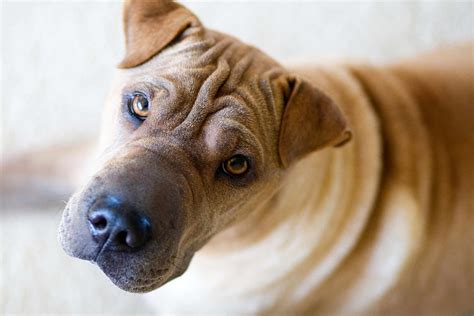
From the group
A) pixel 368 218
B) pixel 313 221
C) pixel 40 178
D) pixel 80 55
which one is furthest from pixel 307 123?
pixel 80 55

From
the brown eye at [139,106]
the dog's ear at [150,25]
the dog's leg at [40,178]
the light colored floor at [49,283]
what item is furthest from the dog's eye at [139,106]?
the light colored floor at [49,283]

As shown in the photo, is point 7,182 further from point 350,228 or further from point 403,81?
point 403,81

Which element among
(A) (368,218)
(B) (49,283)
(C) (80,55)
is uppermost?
(A) (368,218)

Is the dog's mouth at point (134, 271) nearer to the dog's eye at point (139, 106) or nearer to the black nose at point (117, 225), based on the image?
the black nose at point (117, 225)

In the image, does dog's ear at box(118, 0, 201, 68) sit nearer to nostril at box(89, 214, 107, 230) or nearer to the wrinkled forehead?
the wrinkled forehead

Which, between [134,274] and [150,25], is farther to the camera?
[150,25]

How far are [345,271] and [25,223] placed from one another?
1.23 metres

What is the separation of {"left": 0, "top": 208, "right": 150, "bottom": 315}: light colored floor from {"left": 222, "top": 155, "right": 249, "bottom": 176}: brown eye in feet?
3.41

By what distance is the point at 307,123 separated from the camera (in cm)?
175

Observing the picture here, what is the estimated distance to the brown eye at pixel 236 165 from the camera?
1642 mm

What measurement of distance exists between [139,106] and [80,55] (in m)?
1.35

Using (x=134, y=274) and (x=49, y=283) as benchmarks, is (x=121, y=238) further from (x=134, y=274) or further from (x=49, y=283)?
(x=49, y=283)

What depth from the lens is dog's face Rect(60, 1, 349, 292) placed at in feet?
4.82

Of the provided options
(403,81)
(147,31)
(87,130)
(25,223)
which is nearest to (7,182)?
(25,223)
